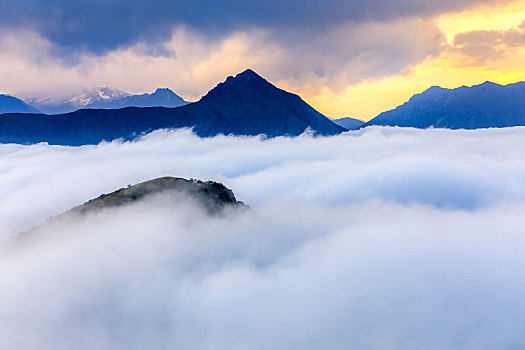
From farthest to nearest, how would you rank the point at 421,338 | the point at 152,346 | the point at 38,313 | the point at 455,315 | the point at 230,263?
the point at 230,263 → the point at 455,315 → the point at 421,338 → the point at 152,346 → the point at 38,313

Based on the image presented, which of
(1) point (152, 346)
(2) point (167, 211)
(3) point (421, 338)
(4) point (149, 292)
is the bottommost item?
(3) point (421, 338)

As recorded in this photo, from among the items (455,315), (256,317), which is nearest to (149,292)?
(256,317)

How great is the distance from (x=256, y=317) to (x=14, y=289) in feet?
277

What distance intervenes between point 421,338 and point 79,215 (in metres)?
142

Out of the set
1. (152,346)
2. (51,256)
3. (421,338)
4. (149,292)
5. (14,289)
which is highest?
(51,256)

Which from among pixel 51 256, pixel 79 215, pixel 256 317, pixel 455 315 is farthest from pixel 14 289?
pixel 455 315

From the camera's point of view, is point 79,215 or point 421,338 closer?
point 79,215

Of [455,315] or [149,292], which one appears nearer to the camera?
[149,292]

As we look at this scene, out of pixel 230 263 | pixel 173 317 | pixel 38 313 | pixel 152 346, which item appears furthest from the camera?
pixel 230 263

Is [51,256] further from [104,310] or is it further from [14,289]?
[104,310]

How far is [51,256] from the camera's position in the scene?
130625 millimetres

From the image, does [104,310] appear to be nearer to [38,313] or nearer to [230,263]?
[38,313]

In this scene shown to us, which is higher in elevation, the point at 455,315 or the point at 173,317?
the point at 173,317

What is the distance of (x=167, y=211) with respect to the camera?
148 metres
